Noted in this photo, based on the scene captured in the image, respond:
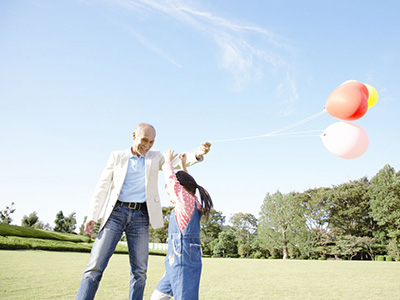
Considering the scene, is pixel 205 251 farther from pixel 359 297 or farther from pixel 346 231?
pixel 359 297

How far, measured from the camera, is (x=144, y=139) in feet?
9.49

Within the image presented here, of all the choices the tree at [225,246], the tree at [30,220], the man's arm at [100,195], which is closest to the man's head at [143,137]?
the man's arm at [100,195]

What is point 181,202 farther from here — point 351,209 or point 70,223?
point 70,223

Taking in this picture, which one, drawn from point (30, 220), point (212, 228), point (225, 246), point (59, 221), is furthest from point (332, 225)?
point (30, 220)

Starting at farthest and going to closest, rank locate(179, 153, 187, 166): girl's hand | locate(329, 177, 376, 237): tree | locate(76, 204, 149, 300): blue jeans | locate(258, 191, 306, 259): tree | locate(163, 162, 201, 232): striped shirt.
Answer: locate(329, 177, 376, 237): tree, locate(258, 191, 306, 259): tree, locate(179, 153, 187, 166): girl's hand, locate(76, 204, 149, 300): blue jeans, locate(163, 162, 201, 232): striped shirt

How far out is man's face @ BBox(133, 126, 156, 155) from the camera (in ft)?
9.48

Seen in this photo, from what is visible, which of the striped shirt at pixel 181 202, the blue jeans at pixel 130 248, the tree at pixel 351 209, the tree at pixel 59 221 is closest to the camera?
the striped shirt at pixel 181 202

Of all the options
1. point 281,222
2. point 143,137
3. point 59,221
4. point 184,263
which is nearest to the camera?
point 184,263

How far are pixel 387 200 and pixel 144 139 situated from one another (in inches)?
1170

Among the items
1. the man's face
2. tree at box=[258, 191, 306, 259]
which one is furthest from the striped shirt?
tree at box=[258, 191, 306, 259]

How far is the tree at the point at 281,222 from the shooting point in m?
28.0

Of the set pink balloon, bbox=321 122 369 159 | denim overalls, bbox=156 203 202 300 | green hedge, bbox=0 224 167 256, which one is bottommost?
denim overalls, bbox=156 203 202 300

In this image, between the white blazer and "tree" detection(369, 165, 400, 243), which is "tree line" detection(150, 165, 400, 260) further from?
the white blazer

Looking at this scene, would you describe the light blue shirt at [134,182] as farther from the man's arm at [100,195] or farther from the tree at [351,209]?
the tree at [351,209]
